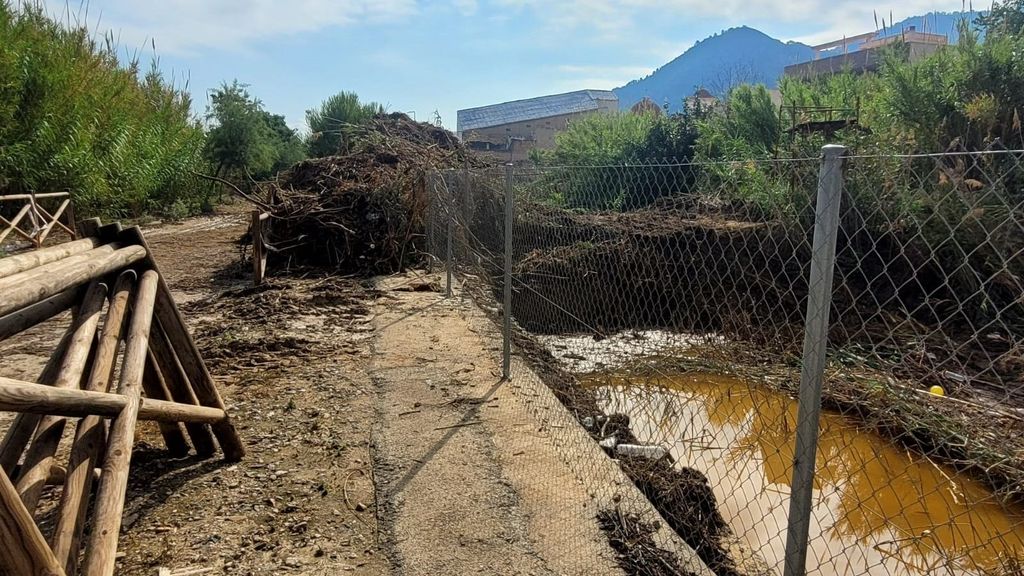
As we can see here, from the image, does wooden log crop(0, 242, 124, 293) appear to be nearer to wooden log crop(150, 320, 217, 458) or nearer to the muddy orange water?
Answer: wooden log crop(150, 320, 217, 458)

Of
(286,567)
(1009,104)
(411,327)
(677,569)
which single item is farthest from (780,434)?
(1009,104)

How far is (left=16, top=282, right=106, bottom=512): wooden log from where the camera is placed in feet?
7.12

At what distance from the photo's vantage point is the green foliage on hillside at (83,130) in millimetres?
12914

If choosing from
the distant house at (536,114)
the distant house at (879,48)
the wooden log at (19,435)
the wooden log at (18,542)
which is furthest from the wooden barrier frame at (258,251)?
the distant house at (536,114)

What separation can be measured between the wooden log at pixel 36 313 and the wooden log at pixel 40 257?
0.47ft

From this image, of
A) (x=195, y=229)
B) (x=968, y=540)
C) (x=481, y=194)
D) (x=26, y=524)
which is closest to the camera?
(x=26, y=524)

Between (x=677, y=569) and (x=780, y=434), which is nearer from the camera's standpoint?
(x=677, y=569)

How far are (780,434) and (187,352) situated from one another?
3744 mm

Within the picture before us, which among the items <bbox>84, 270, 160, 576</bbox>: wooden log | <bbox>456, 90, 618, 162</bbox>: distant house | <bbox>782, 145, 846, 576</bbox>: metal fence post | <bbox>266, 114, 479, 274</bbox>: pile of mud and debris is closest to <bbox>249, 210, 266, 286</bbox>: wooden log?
<bbox>266, 114, 479, 274</bbox>: pile of mud and debris

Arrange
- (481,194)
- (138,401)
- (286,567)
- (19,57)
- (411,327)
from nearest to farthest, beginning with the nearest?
1. (138,401)
2. (286,567)
3. (411,327)
4. (481,194)
5. (19,57)

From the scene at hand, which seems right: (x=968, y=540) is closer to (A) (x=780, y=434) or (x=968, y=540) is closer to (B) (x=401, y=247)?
(A) (x=780, y=434)

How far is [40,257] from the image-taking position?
252cm

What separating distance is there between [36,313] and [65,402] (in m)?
0.75

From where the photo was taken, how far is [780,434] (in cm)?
420
